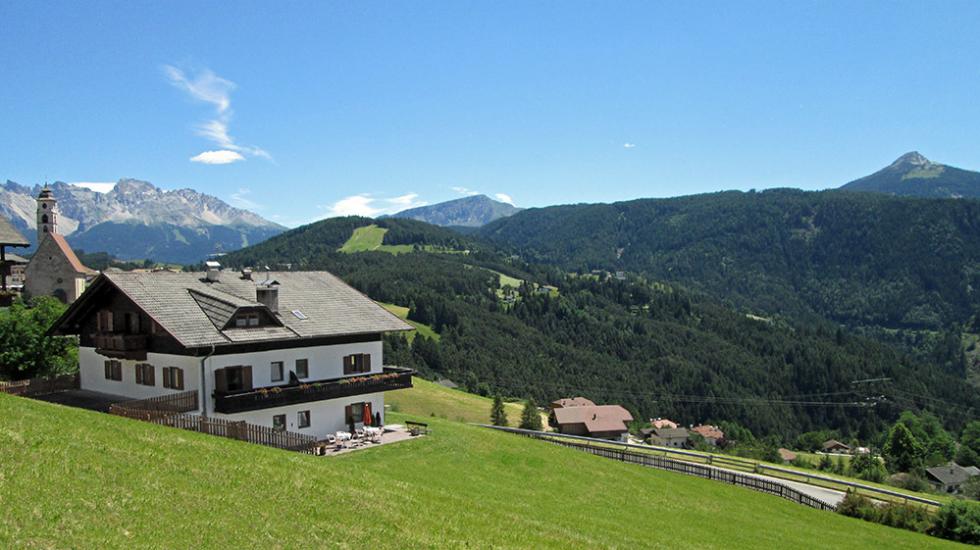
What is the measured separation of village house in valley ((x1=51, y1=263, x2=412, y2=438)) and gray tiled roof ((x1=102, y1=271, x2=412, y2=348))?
55mm

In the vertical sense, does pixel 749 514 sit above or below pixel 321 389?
below

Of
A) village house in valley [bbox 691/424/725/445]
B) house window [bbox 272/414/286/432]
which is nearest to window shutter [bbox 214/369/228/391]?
house window [bbox 272/414/286/432]

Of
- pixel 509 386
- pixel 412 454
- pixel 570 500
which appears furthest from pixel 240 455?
pixel 509 386

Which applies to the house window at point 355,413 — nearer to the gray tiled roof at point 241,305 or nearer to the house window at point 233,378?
the gray tiled roof at point 241,305

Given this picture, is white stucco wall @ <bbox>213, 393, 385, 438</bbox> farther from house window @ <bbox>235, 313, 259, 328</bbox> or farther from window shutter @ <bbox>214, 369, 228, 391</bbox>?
house window @ <bbox>235, 313, 259, 328</bbox>

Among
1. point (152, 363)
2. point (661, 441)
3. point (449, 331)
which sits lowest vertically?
point (661, 441)

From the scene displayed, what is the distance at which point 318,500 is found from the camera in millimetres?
17062

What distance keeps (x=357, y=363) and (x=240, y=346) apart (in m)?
7.16

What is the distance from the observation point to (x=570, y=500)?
27719mm

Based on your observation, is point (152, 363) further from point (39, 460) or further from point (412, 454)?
point (39, 460)

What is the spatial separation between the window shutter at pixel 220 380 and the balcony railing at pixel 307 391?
44 cm

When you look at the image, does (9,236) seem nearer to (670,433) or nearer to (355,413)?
(355,413)

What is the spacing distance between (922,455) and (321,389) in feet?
384

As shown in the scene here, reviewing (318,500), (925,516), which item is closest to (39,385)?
(318,500)
